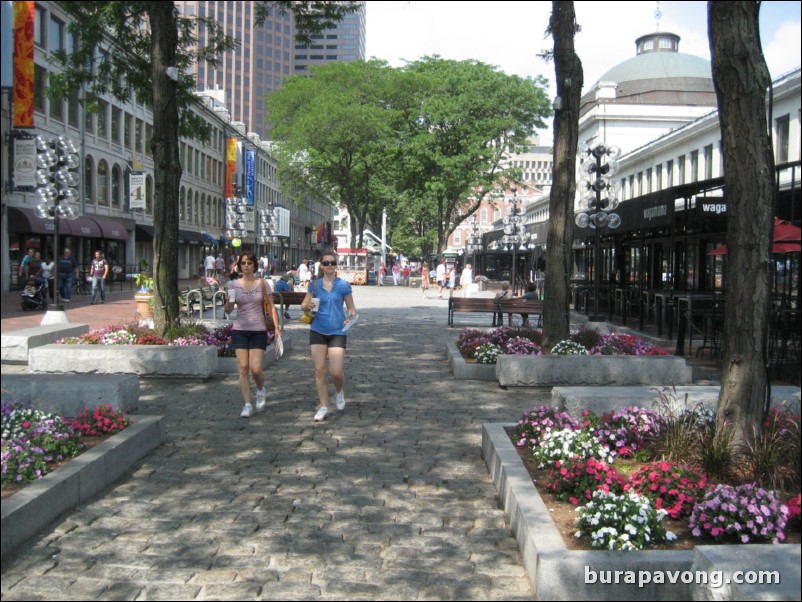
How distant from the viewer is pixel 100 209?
43188 mm

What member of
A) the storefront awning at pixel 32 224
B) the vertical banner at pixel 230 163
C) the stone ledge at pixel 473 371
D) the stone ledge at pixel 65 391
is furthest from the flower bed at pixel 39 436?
the vertical banner at pixel 230 163

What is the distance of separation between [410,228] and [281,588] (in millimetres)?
90661

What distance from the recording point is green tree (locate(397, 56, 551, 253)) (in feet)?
146

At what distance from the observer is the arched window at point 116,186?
44.8m

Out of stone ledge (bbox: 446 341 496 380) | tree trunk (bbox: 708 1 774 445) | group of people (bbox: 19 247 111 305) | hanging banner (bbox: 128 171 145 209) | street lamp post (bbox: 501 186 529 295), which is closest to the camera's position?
tree trunk (bbox: 708 1 774 445)

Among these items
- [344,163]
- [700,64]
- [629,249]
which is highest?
[700,64]

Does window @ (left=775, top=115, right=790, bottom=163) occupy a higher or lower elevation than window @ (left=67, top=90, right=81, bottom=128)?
lower

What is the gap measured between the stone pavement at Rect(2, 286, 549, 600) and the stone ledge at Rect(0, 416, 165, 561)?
3.7 inches

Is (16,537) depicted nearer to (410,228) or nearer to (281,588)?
(281,588)

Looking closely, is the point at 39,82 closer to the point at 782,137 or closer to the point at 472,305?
the point at 472,305

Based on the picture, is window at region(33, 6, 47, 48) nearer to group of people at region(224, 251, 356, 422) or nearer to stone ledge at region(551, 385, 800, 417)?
group of people at region(224, 251, 356, 422)

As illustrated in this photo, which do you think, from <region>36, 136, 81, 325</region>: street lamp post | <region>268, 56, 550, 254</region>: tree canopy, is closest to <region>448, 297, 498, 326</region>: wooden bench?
<region>36, 136, 81, 325</region>: street lamp post

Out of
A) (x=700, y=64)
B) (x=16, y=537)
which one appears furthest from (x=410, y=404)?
(x=700, y=64)

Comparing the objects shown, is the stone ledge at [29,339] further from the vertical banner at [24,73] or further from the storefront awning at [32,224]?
the storefront awning at [32,224]
